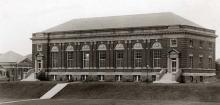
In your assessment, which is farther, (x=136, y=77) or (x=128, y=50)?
(x=128, y=50)

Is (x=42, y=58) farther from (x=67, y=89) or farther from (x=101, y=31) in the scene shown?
(x=67, y=89)

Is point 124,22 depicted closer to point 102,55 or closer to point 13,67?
point 102,55

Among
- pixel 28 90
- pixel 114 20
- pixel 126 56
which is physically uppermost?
pixel 114 20

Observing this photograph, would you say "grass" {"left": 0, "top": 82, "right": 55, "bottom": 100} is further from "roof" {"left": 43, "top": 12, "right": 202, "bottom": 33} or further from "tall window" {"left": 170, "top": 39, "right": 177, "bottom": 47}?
"tall window" {"left": 170, "top": 39, "right": 177, "bottom": 47}

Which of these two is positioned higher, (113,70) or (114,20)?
(114,20)

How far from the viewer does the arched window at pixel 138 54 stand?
67.1m

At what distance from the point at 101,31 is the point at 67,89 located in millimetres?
15187

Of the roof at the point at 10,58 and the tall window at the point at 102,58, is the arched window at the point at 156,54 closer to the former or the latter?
the tall window at the point at 102,58

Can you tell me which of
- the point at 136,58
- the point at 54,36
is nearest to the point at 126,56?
the point at 136,58

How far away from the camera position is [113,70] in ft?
228

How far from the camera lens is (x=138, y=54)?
67438 millimetres

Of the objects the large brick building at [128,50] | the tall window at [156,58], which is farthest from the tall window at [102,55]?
the tall window at [156,58]

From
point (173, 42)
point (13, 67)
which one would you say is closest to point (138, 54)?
point (173, 42)

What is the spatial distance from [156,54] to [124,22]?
8.74 meters
